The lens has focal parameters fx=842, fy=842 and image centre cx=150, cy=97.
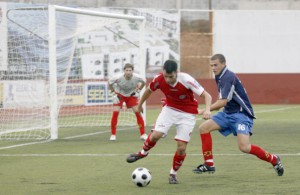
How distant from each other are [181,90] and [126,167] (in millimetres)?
2074

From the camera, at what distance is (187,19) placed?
3888cm

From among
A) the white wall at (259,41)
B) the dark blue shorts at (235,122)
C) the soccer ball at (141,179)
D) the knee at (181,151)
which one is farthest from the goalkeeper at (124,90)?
the white wall at (259,41)

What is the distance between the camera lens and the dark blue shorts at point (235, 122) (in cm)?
1169

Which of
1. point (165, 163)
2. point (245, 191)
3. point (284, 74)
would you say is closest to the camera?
point (245, 191)

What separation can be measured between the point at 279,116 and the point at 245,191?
16.4m

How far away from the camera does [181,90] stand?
11.3 meters

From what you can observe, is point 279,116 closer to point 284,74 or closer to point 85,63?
point 85,63

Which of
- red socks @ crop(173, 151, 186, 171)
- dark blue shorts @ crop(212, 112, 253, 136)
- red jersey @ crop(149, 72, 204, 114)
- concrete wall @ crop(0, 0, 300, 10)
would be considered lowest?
red socks @ crop(173, 151, 186, 171)

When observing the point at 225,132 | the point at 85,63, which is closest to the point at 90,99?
the point at 85,63

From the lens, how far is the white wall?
36.8 metres

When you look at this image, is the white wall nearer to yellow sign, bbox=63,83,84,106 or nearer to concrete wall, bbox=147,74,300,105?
concrete wall, bbox=147,74,300,105

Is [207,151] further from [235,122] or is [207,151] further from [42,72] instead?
[42,72]

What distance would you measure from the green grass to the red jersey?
1.00 m

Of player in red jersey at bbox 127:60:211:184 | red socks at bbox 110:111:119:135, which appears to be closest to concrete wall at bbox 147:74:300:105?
red socks at bbox 110:111:119:135
